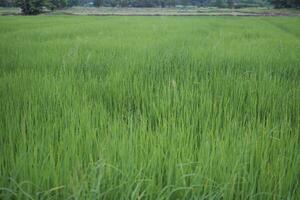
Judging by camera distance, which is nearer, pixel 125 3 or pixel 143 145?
pixel 143 145

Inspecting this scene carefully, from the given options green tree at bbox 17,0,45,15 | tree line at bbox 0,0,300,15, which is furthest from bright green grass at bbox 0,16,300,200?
tree line at bbox 0,0,300,15

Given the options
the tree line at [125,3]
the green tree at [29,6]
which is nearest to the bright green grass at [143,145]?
the green tree at [29,6]

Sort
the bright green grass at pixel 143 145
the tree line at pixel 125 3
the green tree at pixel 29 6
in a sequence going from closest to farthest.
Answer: the bright green grass at pixel 143 145
the green tree at pixel 29 6
the tree line at pixel 125 3

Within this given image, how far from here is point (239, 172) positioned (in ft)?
3.28

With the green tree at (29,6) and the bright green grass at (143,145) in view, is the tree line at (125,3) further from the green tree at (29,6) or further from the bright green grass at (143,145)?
the bright green grass at (143,145)

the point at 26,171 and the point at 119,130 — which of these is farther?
the point at 119,130

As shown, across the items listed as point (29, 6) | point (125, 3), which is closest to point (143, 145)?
point (29, 6)

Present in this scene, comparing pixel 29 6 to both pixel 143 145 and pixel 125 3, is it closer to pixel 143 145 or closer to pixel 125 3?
pixel 125 3

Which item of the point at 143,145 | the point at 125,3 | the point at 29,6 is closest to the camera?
the point at 143,145

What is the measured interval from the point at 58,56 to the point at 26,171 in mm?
3135

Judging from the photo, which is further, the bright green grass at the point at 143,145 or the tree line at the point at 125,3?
the tree line at the point at 125,3

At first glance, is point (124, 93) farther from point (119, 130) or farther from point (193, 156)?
point (193, 156)

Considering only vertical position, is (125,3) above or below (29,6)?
above

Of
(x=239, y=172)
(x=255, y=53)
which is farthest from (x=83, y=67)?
(x=239, y=172)
